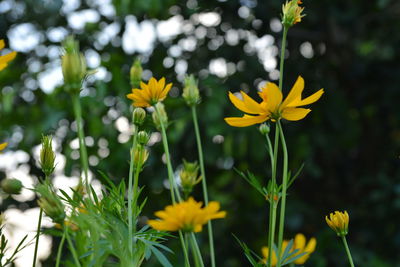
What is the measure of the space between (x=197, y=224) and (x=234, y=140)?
3.48 ft

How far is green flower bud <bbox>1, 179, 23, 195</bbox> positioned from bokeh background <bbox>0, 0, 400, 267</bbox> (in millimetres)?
886

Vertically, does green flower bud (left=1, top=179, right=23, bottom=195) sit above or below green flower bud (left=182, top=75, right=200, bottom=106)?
below

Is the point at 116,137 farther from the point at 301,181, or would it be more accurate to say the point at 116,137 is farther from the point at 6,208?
the point at 301,181

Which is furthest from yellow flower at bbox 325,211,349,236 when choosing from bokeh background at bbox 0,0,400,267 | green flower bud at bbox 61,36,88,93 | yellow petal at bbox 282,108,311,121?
bokeh background at bbox 0,0,400,267

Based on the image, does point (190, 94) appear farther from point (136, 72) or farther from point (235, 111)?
point (235, 111)

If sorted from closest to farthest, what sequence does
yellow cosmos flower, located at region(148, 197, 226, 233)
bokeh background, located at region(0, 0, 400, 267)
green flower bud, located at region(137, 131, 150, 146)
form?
yellow cosmos flower, located at region(148, 197, 226, 233), green flower bud, located at region(137, 131, 150, 146), bokeh background, located at region(0, 0, 400, 267)

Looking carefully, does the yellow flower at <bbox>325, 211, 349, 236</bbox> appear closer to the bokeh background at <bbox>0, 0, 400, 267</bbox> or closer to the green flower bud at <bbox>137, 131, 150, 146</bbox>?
the green flower bud at <bbox>137, 131, 150, 146</bbox>

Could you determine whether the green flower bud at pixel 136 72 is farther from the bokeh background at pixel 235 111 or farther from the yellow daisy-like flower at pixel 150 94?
the bokeh background at pixel 235 111

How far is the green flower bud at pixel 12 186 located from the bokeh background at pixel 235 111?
89 centimetres

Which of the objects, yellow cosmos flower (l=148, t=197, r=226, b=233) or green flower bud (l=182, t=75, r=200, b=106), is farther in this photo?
green flower bud (l=182, t=75, r=200, b=106)

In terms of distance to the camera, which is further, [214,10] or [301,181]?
[301,181]

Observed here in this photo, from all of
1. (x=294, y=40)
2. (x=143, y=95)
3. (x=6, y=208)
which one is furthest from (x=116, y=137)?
Result: (x=143, y=95)

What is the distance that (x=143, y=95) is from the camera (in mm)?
306

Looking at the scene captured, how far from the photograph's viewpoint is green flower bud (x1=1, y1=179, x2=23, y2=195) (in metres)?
0.27
